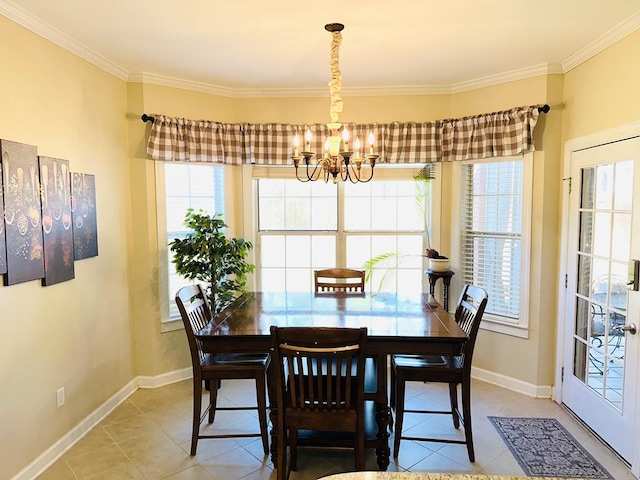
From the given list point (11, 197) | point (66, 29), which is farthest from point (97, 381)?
point (66, 29)

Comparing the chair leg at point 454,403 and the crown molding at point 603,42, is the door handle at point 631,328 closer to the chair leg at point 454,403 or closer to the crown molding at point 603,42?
the chair leg at point 454,403

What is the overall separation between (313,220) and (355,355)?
2253mm

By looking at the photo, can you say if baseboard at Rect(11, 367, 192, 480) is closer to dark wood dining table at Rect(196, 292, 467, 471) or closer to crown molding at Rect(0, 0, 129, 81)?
dark wood dining table at Rect(196, 292, 467, 471)

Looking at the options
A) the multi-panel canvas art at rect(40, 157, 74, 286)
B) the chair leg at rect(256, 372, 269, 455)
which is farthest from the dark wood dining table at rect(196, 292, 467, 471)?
the multi-panel canvas art at rect(40, 157, 74, 286)

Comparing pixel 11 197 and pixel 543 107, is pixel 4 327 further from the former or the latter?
pixel 543 107

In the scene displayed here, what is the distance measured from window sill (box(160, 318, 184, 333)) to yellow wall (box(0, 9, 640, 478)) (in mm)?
51

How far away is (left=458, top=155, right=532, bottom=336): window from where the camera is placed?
11.4ft

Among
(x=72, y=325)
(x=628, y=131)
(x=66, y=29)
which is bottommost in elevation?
(x=72, y=325)

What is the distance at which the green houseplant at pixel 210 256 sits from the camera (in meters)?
3.44

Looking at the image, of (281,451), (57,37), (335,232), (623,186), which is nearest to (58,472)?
(281,451)

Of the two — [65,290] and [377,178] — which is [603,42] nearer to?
[377,178]

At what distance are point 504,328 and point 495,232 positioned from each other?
2.73 ft

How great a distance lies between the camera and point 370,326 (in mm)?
2453

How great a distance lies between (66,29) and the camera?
2602mm
